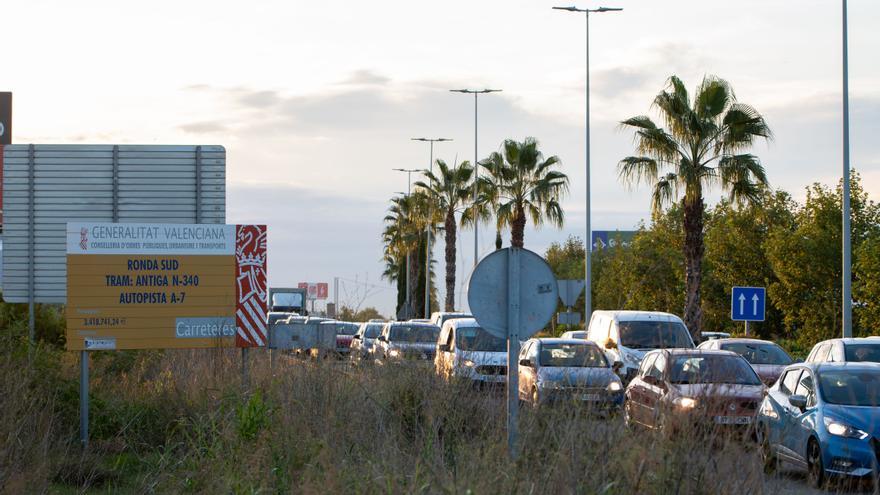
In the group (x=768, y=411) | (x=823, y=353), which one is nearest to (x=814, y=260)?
(x=823, y=353)

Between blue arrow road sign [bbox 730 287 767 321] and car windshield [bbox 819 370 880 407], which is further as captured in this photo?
blue arrow road sign [bbox 730 287 767 321]

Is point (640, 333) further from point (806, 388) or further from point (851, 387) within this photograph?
point (851, 387)

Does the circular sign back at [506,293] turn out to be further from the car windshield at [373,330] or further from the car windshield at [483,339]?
the car windshield at [373,330]

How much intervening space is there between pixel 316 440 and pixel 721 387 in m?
3.70

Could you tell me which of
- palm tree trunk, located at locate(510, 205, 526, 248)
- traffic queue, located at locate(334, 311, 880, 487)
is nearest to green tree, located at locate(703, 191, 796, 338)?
palm tree trunk, located at locate(510, 205, 526, 248)

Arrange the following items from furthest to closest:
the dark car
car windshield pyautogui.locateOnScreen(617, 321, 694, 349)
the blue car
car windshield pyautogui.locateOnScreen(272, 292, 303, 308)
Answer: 1. car windshield pyautogui.locateOnScreen(272, 292, 303, 308)
2. car windshield pyautogui.locateOnScreen(617, 321, 694, 349)
3. the dark car
4. the blue car

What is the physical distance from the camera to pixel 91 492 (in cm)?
1216

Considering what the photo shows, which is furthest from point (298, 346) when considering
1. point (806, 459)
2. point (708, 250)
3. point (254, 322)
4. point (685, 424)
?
point (708, 250)

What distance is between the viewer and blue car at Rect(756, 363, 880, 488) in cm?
1238

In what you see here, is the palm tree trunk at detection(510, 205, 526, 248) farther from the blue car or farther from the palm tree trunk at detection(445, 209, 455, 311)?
the blue car

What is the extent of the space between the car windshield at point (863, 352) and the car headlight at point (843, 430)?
783 cm

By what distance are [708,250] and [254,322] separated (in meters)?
39.3

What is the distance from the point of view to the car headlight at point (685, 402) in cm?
806

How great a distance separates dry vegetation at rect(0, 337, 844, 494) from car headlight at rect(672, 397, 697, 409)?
1.03ft
